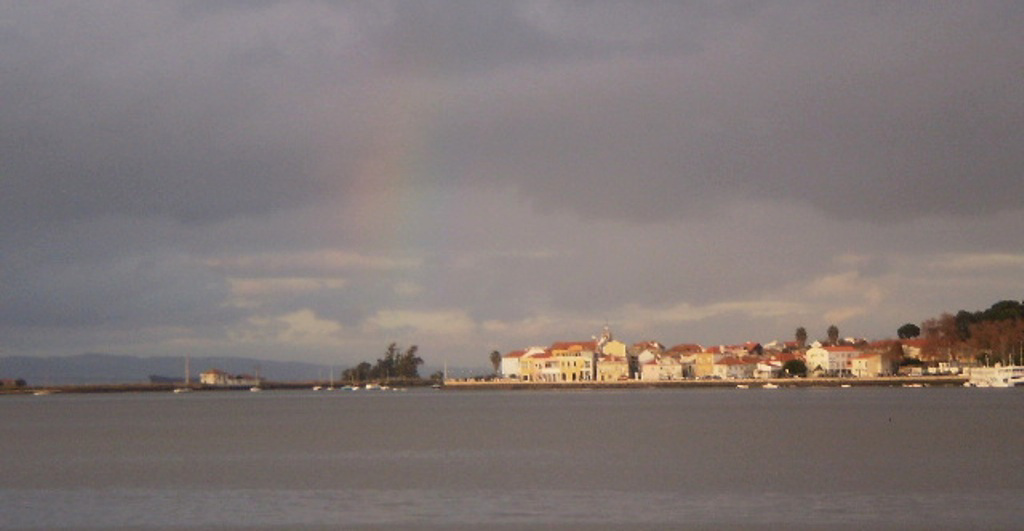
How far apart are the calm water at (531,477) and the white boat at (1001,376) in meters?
97.1

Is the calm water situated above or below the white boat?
below

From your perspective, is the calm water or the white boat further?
the white boat

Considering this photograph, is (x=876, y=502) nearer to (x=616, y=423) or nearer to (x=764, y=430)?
(x=764, y=430)

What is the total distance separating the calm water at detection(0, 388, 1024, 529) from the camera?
2977 centimetres

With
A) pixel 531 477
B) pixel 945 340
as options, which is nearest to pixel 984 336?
pixel 945 340

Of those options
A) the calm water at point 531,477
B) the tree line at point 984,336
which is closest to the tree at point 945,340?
the tree line at point 984,336

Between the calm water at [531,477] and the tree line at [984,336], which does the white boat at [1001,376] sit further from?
the calm water at [531,477]

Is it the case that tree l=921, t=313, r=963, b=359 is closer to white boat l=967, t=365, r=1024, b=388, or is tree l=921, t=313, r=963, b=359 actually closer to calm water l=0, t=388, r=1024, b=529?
white boat l=967, t=365, r=1024, b=388

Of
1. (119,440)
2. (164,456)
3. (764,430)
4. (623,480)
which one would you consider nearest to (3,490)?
(164,456)

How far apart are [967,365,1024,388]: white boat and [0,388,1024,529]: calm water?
97.1 m

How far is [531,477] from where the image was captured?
39.9 meters

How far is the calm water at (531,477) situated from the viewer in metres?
29.8

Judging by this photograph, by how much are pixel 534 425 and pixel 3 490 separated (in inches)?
1757

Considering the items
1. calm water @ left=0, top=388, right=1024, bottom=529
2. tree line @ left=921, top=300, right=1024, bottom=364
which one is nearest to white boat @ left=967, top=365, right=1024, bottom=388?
tree line @ left=921, top=300, right=1024, bottom=364
